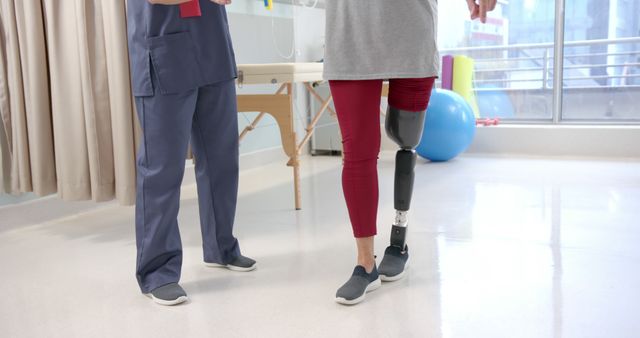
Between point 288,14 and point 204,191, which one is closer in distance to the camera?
point 204,191

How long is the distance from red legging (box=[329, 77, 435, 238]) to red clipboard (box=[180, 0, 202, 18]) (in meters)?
0.39

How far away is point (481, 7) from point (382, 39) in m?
0.36

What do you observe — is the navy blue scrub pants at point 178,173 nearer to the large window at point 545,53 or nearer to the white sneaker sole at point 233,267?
the white sneaker sole at point 233,267

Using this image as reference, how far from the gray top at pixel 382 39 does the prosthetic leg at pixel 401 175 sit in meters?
0.19

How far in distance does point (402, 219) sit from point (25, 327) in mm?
1050

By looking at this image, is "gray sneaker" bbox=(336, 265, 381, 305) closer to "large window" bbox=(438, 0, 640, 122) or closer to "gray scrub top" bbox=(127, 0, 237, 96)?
"gray scrub top" bbox=(127, 0, 237, 96)

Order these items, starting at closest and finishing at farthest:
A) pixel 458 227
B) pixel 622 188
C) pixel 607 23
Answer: pixel 458 227
pixel 622 188
pixel 607 23

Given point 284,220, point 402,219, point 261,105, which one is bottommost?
point 284,220

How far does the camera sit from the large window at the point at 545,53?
490 cm

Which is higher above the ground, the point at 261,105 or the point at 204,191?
the point at 261,105

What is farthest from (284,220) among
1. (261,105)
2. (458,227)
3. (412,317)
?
(412,317)

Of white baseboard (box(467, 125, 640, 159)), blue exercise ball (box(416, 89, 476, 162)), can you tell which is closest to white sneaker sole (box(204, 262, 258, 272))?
blue exercise ball (box(416, 89, 476, 162))

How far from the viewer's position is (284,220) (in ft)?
8.30

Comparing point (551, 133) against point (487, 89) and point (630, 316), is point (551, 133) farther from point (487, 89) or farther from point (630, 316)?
point (487, 89)
